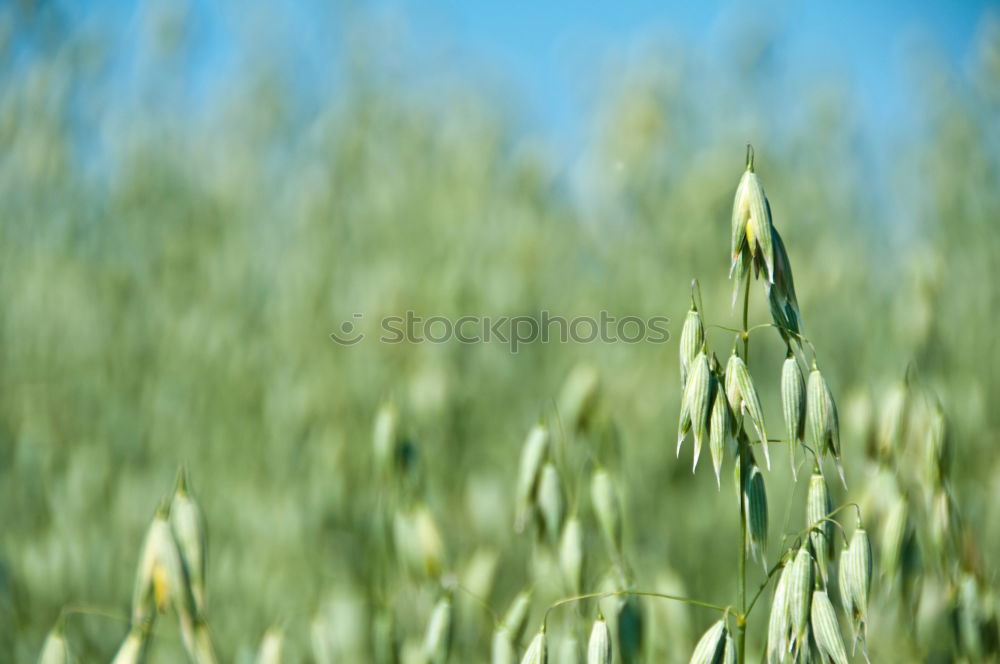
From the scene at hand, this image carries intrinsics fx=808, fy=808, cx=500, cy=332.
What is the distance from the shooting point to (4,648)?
1509 millimetres

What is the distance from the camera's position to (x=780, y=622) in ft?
2.60

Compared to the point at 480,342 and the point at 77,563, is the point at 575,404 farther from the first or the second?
the point at 77,563

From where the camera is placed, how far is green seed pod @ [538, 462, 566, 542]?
3.77ft

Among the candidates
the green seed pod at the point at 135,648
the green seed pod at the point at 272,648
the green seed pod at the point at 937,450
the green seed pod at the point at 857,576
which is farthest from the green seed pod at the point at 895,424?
the green seed pod at the point at 135,648

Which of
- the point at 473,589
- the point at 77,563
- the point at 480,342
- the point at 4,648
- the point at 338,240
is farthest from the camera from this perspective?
the point at 338,240

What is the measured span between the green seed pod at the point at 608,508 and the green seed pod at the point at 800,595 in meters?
0.30

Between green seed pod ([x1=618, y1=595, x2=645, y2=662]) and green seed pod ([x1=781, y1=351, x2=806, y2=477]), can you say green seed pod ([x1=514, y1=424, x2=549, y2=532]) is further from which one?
green seed pod ([x1=781, y1=351, x2=806, y2=477])

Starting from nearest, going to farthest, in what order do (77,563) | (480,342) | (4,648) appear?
(4,648) < (77,563) < (480,342)

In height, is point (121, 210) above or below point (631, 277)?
above

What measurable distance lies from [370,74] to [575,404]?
2.03 meters

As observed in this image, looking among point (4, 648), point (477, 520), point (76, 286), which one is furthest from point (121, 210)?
point (477, 520)

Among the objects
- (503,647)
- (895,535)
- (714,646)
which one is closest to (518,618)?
(503,647)

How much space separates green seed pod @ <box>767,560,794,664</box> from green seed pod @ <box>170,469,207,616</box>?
701 millimetres
